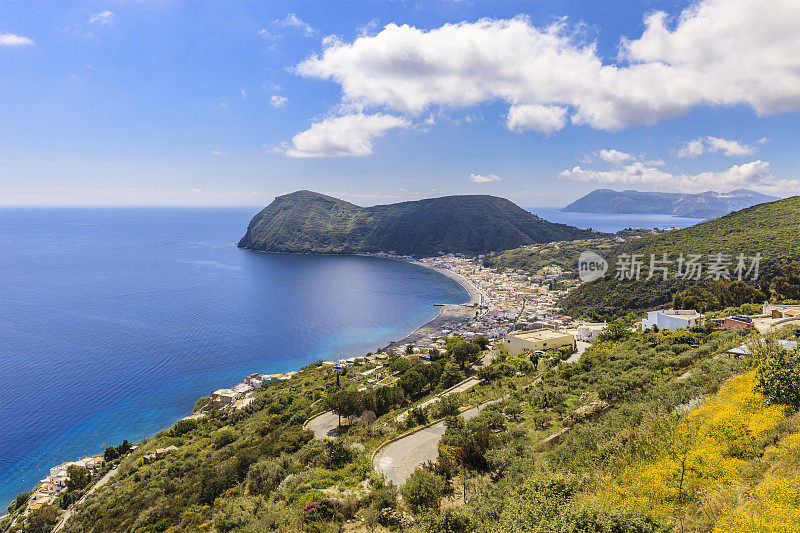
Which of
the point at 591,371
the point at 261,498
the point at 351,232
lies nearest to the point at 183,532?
the point at 261,498

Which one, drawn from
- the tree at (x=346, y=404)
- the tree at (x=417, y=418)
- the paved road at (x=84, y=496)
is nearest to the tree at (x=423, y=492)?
the tree at (x=417, y=418)

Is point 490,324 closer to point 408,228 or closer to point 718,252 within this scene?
point 718,252

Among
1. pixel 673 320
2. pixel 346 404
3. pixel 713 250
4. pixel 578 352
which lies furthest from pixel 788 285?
pixel 346 404

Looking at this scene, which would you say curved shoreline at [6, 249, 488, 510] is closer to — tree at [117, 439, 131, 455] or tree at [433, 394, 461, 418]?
tree at [117, 439, 131, 455]

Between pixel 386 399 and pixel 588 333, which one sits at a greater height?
pixel 588 333

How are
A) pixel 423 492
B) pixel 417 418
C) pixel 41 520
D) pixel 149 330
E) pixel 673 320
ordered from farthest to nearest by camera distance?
pixel 149 330 → pixel 673 320 → pixel 41 520 → pixel 417 418 → pixel 423 492

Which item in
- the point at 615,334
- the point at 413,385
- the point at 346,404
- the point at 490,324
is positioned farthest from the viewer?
the point at 490,324

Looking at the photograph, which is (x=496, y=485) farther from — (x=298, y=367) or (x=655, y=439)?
(x=298, y=367)
